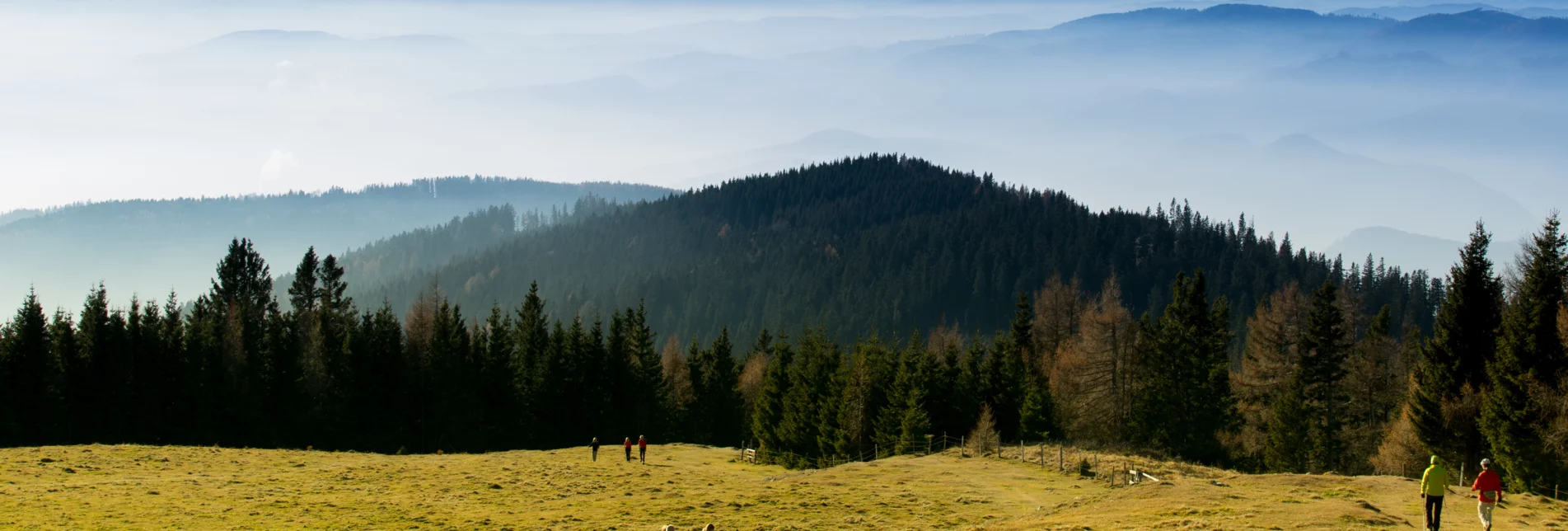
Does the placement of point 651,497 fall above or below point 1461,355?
below

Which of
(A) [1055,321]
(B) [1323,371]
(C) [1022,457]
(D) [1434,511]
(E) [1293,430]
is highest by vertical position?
(A) [1055,321]

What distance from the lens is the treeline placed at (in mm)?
70438

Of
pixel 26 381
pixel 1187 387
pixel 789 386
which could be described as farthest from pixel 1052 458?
pixel 26 381

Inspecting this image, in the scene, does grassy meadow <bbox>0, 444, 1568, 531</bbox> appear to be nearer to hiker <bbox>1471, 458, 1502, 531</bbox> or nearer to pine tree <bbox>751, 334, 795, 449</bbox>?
hiker <bbox>1471, 458, 1502, 531</bbox>

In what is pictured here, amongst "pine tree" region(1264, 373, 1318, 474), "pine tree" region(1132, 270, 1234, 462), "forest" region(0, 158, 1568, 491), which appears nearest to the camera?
"pine tree" region(1264, 373, 1318, 474)

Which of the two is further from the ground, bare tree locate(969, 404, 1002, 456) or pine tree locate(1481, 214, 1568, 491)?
pine tree locate(1481, 214, 1568, 491)

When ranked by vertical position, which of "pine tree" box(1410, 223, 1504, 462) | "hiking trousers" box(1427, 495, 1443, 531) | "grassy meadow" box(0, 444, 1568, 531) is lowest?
"grassy meadow" box(0, 444, 1568, 531)

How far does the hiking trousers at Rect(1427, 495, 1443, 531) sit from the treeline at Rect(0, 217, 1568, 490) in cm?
3221

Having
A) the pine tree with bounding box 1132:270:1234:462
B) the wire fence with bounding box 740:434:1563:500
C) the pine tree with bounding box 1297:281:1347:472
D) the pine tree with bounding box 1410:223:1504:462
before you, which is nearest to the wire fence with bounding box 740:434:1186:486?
Answer: the wire fence with bounding box 740:434:1563:500

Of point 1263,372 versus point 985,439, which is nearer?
point 985,439

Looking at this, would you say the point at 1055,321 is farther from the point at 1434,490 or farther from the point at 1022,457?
the point at 1434,490

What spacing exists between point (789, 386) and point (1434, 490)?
61.4 metres

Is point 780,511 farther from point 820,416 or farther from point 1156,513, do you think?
point 820,416

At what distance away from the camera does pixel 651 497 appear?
43.2 m
